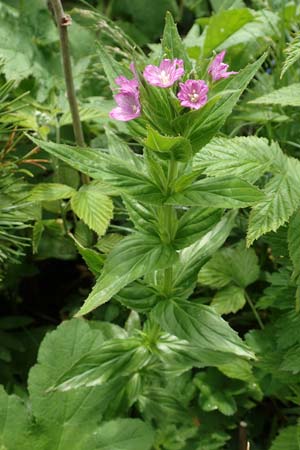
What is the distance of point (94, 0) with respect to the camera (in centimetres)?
210

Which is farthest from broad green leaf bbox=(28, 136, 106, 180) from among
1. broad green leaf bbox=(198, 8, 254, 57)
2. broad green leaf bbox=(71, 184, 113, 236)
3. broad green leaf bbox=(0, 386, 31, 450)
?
broad green leaf bbox=(198, 8, 254, 57)

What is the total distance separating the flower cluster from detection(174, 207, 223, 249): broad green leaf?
236 mm

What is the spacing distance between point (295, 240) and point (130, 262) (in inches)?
11.3

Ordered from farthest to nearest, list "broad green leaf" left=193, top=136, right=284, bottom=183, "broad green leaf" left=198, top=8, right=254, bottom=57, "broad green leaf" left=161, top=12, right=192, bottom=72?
"broad green leaf" left=198, top=8, right=254, bottom=57, "broad green leaf" left=193, top=136, right=284, bottom=183, "broad green leaf" left=161, top=12, right=192, bottom=72

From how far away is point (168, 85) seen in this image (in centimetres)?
83

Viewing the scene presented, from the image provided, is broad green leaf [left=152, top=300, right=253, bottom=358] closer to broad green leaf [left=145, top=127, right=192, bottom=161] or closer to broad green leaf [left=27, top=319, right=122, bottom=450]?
broad green leaf [left=27, top=319, right=122, bottom=450]

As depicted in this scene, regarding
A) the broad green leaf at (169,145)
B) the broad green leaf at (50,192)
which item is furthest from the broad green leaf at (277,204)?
the broad green leaf at (50,192)

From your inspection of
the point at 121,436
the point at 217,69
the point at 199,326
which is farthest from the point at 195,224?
the point at 121,436

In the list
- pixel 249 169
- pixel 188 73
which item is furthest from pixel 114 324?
pixel 188 73

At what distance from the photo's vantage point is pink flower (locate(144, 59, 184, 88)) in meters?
0.84

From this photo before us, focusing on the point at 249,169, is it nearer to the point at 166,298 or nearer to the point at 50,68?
the point at 166,298

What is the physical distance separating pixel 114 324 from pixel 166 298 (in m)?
0.29

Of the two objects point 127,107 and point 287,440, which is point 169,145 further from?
point 287,440

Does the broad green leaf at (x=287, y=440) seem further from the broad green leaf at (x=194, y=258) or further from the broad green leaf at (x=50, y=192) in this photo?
the broad green leaf at (x=50, y=192)
